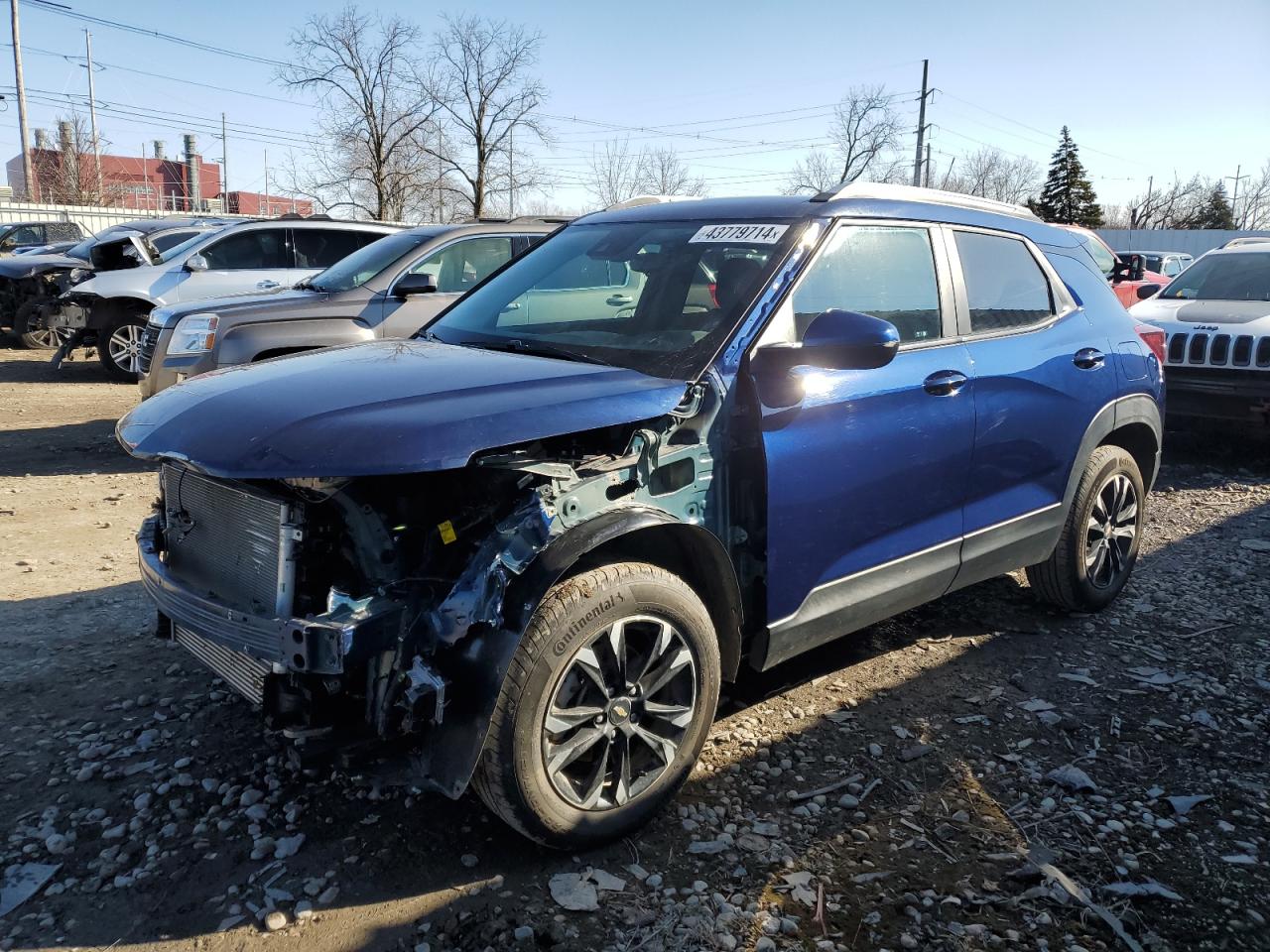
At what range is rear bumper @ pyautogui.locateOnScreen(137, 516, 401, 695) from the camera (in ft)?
7.72

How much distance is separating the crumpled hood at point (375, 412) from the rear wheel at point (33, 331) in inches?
487

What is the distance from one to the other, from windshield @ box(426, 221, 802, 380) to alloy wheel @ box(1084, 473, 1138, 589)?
2.39 meters

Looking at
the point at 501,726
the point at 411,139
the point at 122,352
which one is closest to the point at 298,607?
the point at 501,726

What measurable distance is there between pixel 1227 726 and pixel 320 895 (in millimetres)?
3397

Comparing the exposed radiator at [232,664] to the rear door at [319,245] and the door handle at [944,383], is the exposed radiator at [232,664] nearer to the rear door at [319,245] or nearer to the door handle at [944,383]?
the door handle at [944,383]

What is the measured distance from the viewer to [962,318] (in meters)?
3.85

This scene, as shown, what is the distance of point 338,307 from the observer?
23.6ft

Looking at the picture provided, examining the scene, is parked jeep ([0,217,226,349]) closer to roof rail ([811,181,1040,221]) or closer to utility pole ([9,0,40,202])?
roof rail ([811,181,1040,221])

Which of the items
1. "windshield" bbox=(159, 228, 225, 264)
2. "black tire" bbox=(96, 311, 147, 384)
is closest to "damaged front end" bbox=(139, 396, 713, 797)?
"windshield" bbox=(159, 228, 225, 264)

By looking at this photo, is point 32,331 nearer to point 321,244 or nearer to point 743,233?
point 321,244

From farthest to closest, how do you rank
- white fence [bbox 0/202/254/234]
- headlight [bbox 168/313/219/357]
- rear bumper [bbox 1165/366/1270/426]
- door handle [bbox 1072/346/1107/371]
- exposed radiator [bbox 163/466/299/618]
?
white fence [bbox 0/202/254/234]
rear bumper [bbox 1165/366/1270/426]
headlight [bbox 168/313/219/357]
door handle [bbox 1072/346/1107/371]
exposed radiator [bbox 163/466/299/618]

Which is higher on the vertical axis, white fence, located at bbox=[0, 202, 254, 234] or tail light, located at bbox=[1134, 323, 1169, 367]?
white fence, located at bbox=[0, 202, 254, 234]

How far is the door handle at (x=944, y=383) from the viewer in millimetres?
3547

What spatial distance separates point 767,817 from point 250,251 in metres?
10.2
